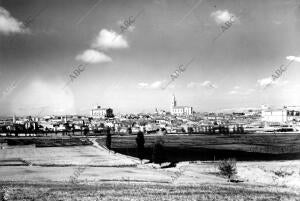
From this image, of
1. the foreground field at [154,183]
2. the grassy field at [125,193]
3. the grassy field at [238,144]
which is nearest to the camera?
the grassy field at [125,193]

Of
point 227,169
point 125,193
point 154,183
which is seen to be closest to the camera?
point 125,193

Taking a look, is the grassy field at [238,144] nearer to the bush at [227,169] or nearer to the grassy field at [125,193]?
the bush at [227,169]

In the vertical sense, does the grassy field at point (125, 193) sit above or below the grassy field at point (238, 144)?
above

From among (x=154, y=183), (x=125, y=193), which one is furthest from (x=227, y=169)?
(x=125, y=193)

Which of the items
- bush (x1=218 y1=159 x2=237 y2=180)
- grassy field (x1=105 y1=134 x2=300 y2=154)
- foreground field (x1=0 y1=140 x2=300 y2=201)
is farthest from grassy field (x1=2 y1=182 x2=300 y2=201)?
grassy field (x1=105 y1=134 x2=300 y2=154)

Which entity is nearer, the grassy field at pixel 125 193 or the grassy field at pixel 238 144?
the grassy field at pixel 125 193

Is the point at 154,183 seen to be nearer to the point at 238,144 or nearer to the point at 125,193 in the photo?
the point at 125,193

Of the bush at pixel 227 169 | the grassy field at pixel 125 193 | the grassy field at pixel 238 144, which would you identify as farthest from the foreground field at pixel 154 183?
the grassy field at pixel 238 144

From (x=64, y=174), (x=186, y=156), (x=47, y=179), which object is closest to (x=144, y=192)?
(x=47, y=179)

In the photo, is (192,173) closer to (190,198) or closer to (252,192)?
(252,192)
